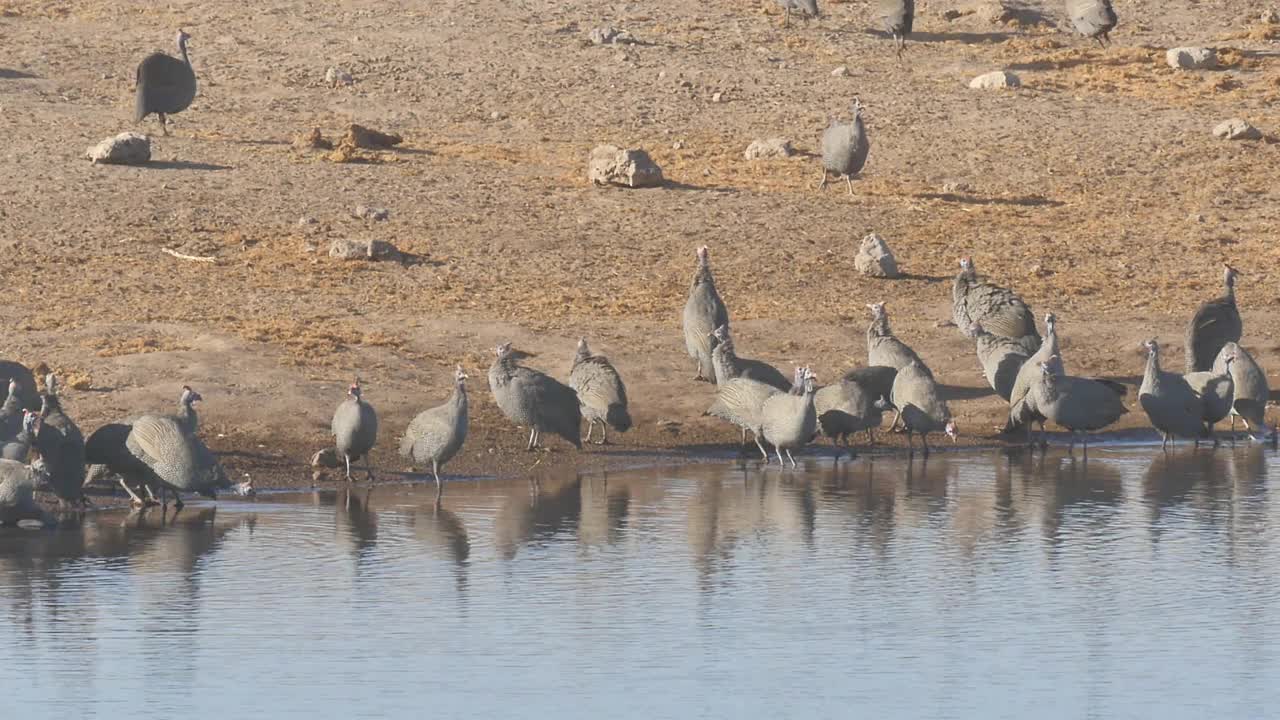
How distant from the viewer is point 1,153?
82.3 feet

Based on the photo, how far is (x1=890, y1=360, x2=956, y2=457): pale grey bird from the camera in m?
17.5

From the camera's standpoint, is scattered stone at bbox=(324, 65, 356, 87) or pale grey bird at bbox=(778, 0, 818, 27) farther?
pale grey bird at bbox=(778, 0, 818, 27)

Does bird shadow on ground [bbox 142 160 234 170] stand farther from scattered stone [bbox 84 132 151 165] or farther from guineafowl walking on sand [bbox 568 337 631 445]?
guineafowl walking on sand [bbox 568 337 631 445]

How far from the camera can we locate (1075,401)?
17.7 meters

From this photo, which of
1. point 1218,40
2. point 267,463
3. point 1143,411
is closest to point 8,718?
point 267,463

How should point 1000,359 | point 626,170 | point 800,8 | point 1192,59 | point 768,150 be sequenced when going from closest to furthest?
point 1000,359
point 626,170
point 768,150
point 1192,59
point 800,8

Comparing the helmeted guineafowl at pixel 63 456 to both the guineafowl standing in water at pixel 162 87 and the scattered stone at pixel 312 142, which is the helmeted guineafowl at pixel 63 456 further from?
the guineafowl standing in water at pixel 162 87

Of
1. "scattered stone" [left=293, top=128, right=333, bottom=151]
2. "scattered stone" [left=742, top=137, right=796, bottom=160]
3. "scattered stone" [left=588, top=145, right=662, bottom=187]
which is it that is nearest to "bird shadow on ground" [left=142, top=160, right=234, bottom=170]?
"scattered stone" [left=293, top=128, right=333, bottom=151]

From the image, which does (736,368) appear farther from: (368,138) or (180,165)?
(368,138)

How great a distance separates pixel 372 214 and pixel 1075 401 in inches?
343

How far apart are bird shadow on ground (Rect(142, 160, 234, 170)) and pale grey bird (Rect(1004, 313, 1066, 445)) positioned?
10.4 m

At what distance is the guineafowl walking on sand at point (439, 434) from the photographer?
625 inches

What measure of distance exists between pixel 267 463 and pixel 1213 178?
1335cm

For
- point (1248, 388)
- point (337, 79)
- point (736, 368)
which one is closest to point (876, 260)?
point (736, 368)
